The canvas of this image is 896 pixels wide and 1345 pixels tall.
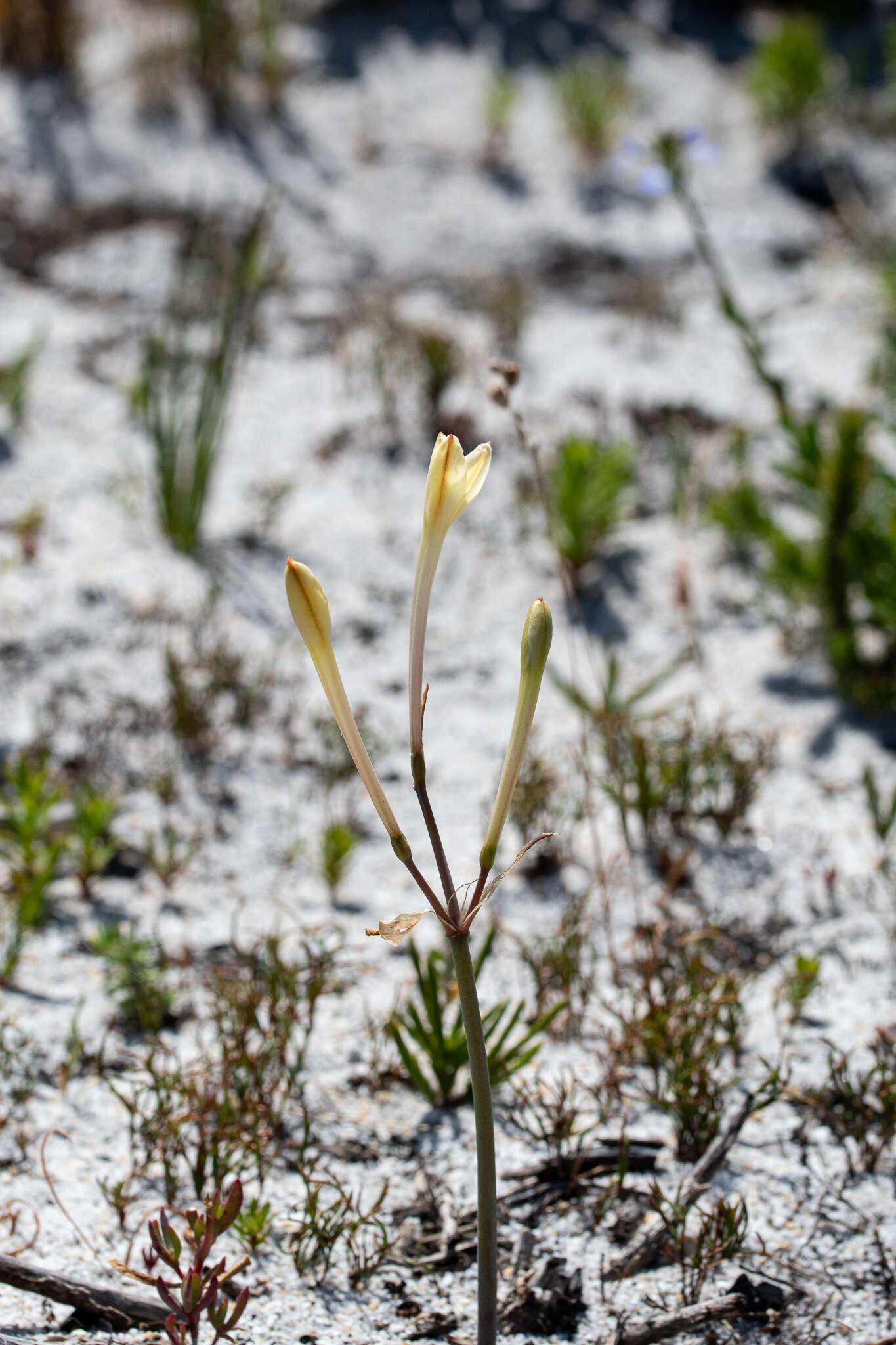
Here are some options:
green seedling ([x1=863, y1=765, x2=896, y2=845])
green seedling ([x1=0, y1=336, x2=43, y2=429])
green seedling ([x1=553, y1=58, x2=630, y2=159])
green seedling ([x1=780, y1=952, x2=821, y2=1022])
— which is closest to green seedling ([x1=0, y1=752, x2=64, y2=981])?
green seedling ([x1=780, y1=952, x2=821, y2=1022])

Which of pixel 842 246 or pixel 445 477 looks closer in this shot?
pixel 445 477

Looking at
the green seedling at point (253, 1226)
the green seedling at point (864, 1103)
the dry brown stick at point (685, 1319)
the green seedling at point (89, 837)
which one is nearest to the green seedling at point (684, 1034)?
the green seedling at point (864, 1103)

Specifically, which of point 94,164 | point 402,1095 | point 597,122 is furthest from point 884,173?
point 402,1095

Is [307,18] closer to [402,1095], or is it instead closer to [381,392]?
[381,392]

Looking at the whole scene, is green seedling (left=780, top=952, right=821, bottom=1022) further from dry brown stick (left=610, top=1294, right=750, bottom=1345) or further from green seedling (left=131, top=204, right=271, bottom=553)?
green seedling (left=131, top=204, right=271, bottom=553)

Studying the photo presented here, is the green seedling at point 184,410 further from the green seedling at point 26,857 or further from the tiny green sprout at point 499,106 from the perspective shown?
the tiny green sprout at point 499,106

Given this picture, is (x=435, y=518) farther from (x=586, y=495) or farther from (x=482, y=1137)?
(x=586, y=495)
